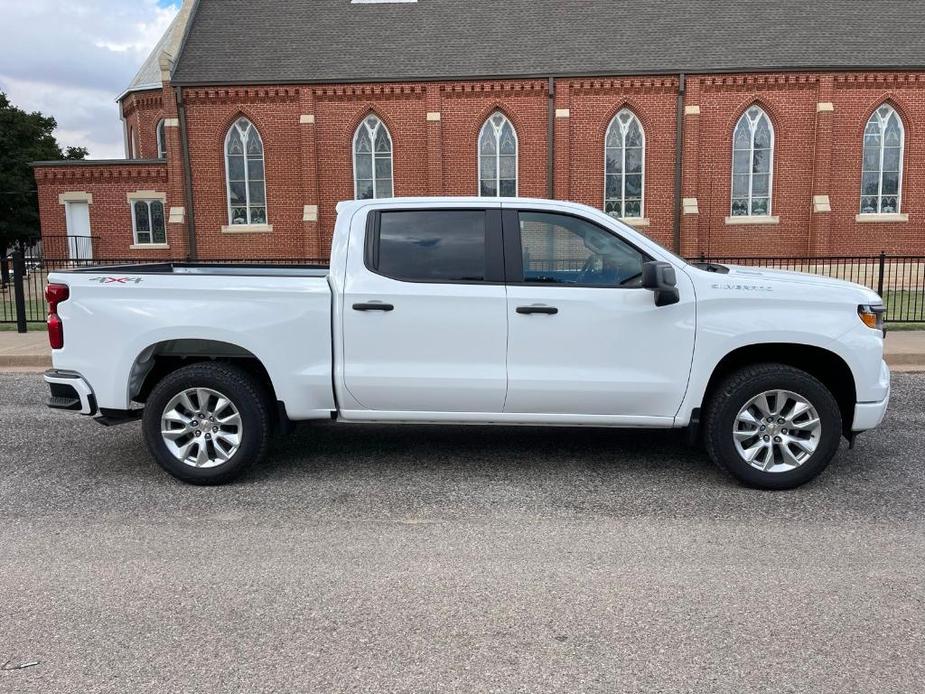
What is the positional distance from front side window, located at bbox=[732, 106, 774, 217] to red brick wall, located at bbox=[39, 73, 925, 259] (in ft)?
0.97

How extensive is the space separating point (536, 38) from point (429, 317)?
23245 millimetres

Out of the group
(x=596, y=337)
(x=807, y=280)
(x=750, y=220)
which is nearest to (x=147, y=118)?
(x=750, y=220)

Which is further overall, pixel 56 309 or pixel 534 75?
pixel 534 75

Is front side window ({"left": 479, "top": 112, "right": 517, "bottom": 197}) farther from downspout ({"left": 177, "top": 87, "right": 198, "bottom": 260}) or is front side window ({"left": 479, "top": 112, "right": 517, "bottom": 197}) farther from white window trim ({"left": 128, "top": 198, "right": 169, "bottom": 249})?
white window trim ({"left": 128, "top": 198, "right": 169, "bottom": 249})

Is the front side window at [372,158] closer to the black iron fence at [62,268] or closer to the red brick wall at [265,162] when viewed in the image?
the red brick wall at [265,162]

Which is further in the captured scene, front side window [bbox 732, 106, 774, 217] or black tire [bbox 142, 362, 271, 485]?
front side window [bbox 732, 106, 774, 217]

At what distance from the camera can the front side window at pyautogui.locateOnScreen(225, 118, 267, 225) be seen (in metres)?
25.3

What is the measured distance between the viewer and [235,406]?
513 centimetres

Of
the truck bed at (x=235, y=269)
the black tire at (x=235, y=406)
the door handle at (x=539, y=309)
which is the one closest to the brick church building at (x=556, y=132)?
the truck bed at (x=235, y=269)

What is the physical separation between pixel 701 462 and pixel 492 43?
22.9 meters

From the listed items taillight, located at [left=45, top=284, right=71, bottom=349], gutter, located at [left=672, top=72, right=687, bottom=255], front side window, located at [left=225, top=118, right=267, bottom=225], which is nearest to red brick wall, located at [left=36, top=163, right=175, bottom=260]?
front side window, located at [left=225, top=118, right=267, bottom=225]

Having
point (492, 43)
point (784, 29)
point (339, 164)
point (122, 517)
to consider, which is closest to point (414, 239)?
point (122, 517)

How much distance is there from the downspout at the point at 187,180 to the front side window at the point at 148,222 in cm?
120

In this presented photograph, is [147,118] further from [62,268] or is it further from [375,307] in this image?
[375,307]
